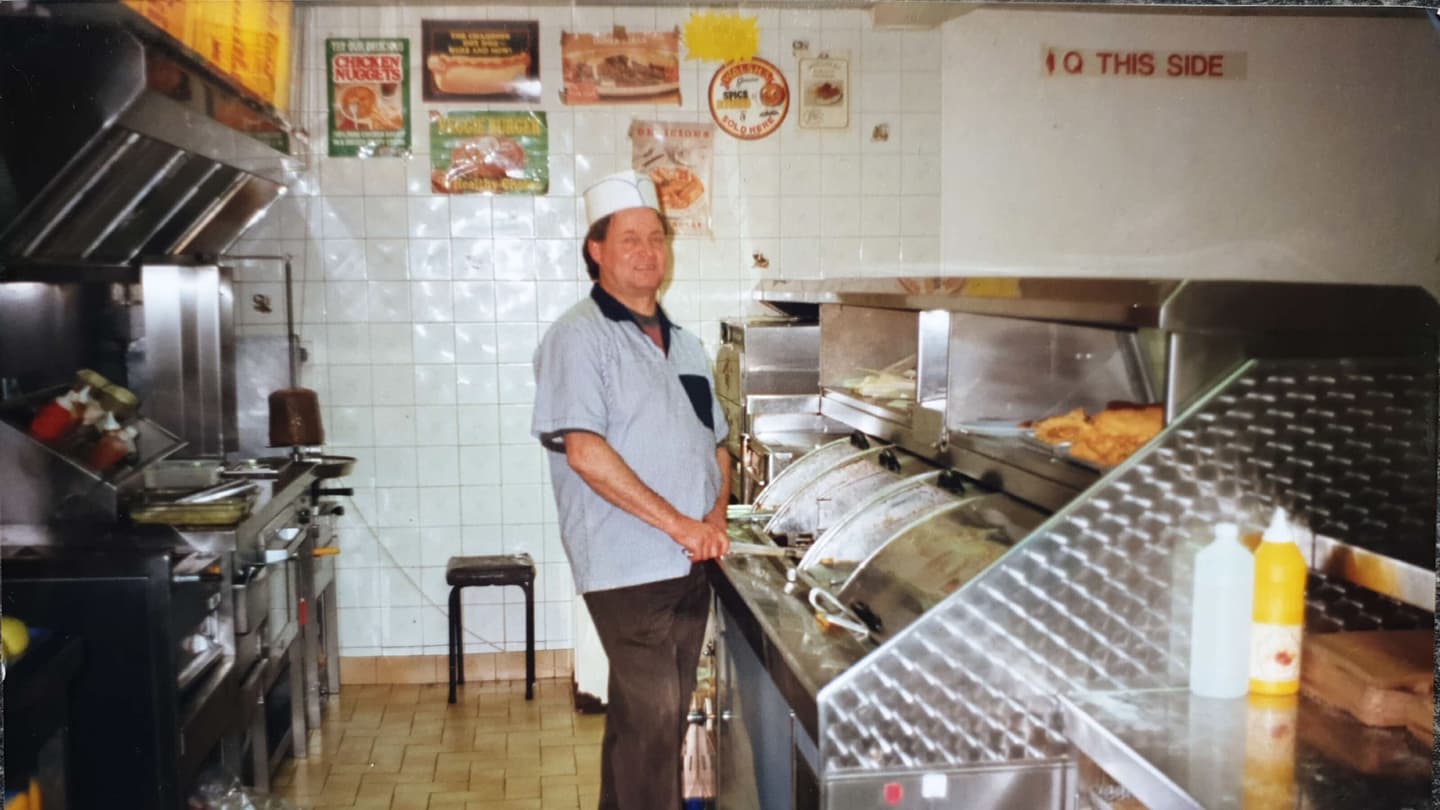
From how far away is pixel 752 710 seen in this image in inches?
96.7

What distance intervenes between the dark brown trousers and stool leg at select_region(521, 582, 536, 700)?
1769 mm

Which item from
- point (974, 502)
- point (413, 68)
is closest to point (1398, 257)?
point (974, 502)

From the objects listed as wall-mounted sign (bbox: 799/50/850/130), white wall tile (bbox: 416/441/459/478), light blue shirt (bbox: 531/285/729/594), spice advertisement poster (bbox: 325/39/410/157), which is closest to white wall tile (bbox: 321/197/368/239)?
spice advertisement poster (bbox: 325/39/410/157)

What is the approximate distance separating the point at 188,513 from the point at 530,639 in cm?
176

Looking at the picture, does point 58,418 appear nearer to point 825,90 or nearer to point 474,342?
point 474,342

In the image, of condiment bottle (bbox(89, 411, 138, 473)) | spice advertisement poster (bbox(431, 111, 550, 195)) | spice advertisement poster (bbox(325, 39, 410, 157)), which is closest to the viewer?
condiment bottle (bbox(89, 411, 138, 473))

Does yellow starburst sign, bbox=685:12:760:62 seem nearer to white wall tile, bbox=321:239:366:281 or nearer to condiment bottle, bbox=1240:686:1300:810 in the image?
white wall tile, bbox=321:239:366:281

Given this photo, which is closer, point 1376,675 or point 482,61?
point 1376,675

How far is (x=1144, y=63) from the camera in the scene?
4539mm

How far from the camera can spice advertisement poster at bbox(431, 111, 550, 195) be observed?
14.9ft

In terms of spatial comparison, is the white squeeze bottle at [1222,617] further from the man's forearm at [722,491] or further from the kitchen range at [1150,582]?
the man's forearm at [722,491]

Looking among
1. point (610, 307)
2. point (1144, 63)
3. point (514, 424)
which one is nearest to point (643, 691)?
point (610, 307)

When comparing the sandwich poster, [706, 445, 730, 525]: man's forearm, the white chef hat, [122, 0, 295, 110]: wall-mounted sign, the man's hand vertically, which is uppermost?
the sandwich poster

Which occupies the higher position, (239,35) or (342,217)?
(239,35)
